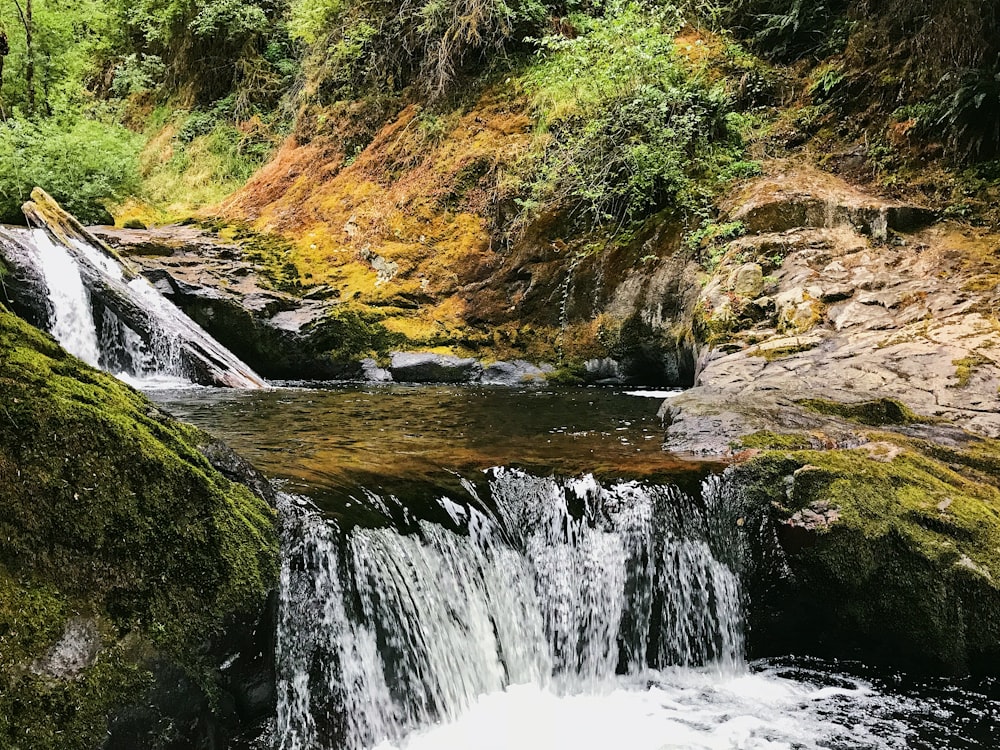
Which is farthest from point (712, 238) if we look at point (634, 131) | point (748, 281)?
point (634, 131)

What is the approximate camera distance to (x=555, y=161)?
10.1 metres

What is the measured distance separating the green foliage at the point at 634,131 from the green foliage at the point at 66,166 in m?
8.96

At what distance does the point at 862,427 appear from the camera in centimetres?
483

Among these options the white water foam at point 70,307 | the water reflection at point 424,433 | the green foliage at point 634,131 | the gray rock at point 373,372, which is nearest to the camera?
the water reflection at point 424,433

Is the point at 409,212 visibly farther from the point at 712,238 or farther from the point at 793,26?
the point at 793,26

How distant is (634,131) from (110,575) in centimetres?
926

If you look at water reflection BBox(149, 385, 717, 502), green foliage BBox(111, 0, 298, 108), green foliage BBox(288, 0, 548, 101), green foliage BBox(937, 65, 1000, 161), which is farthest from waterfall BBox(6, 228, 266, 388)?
green foliage BBox(111, 0, 298, 108)

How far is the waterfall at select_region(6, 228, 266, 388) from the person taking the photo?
8.52 m

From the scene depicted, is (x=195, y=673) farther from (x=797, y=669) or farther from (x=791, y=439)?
(x=791, y=439)

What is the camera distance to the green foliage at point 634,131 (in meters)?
9.34

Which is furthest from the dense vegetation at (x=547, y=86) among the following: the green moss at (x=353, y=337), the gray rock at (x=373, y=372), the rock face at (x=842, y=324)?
the gray rock at (x=373, y=372)

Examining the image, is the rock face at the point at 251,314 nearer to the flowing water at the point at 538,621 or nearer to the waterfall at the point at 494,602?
the flowing water at the point at 538,621

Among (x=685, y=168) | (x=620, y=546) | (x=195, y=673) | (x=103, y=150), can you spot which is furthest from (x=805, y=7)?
(x=103, y=150)

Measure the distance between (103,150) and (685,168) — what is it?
460 inches
